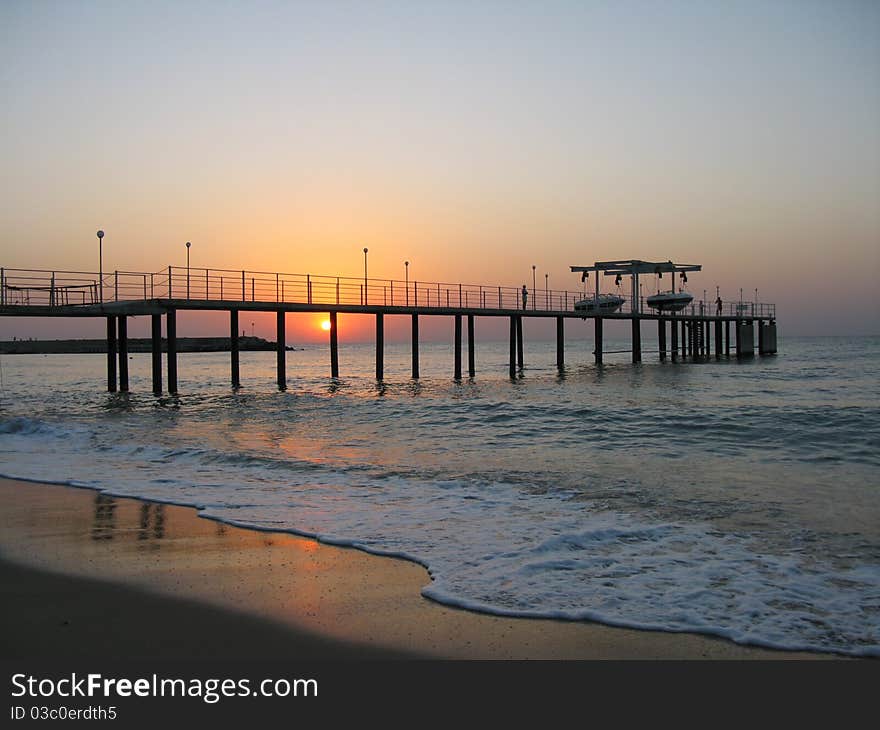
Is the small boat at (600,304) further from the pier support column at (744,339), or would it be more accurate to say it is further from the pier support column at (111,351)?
the pier support column at (111,351)

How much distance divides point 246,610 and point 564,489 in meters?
5.50

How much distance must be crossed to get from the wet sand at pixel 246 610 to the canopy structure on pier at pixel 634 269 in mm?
39088

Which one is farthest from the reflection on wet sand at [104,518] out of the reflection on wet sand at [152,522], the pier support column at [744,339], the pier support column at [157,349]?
the pier support column at [744,339]

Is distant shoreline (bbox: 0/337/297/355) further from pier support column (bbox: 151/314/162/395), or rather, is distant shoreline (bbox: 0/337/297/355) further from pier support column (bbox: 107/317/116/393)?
pier support column (bbox: 151/314/162/395)

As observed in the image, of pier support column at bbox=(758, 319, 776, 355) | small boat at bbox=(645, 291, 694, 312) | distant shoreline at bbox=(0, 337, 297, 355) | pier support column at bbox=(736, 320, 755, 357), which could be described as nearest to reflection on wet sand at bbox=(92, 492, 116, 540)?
small boat at bbox=(645, 291, 694, 312)

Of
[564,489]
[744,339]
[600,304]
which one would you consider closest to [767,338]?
[744,339]

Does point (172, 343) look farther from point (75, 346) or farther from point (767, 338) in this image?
point (75, 346)

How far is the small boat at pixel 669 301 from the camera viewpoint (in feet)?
152

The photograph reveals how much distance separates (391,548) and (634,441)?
8.38 m

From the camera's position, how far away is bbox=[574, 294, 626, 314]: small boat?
4312 cm

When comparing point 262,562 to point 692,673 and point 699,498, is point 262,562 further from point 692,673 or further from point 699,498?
point 699,498

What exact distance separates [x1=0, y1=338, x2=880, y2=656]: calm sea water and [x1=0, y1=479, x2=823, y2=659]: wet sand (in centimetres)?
32

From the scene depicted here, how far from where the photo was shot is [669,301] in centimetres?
4638

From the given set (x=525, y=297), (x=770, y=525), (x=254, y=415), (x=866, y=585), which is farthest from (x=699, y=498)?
(x=525, y=297)
